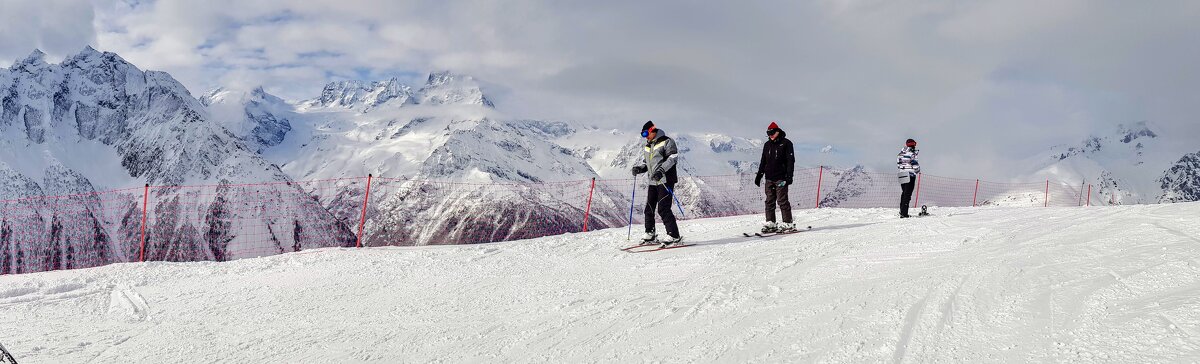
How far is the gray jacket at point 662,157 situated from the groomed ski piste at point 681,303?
1166 mm

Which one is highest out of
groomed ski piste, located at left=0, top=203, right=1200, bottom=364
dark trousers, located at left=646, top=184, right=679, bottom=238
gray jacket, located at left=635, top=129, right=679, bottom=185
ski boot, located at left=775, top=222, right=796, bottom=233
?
gray jacket, located at left=635, top=129, right=679, bottom=185

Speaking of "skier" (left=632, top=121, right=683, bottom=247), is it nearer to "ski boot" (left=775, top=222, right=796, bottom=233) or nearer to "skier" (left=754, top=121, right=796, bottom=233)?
"skier" (left=754, top=121, right=796, bottom=233)

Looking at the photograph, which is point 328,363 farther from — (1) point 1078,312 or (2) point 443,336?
(1) point 1078,312

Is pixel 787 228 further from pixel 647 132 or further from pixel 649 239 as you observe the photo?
pixel 647 132

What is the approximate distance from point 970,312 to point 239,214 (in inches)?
7629

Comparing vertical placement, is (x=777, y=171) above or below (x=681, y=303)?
above

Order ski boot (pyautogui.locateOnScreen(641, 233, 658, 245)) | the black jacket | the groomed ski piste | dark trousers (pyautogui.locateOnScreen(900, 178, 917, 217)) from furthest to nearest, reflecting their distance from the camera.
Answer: dark trousers (pyautogui.locateOnScreen(900, 178, 917, 217)), the black jacket, ski boot (pyautogui.locateOnScreen(641, 233, 658, 245)), the groomed ski piste

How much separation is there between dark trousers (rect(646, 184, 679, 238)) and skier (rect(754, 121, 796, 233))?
5.97 feet

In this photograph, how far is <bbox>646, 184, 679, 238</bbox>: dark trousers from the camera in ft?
29.9

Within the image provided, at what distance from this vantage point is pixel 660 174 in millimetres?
9062

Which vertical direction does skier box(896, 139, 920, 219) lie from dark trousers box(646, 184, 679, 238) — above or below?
above

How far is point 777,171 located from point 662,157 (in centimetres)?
231

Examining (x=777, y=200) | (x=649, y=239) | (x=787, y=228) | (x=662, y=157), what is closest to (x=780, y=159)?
(x=777, y=200)

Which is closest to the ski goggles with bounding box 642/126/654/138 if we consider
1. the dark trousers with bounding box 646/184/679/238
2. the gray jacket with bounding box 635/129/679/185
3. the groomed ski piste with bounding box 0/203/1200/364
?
the gray jacket with bounding box 635/129/679/185
